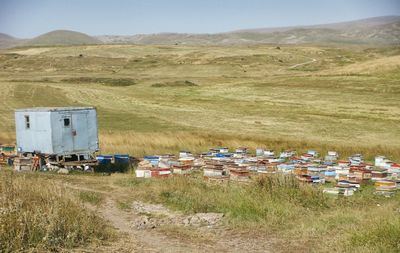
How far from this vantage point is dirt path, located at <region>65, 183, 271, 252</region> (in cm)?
1129

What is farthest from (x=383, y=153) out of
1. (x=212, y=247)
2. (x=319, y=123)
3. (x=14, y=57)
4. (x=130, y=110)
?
A: (x=14, y=57)

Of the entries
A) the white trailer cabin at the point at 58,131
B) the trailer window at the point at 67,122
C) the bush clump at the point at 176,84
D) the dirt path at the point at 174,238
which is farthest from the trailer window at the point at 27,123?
the bush clump at the point at 176,84

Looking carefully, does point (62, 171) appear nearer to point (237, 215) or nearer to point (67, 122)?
point (67, 122)

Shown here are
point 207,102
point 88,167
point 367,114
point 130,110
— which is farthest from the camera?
point 207,102

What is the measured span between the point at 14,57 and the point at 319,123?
380 feet

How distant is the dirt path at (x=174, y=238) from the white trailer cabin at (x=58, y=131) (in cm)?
989

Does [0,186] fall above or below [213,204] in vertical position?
above

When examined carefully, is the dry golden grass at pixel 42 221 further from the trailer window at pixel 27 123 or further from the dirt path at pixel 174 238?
the trailer window at pixel 27 123

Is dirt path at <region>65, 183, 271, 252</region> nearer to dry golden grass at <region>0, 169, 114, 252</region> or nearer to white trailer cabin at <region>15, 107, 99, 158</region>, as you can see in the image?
dry golden grass at <region>0, 169, 114, 252</region>

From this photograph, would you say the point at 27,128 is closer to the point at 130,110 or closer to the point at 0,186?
the point at 0,186

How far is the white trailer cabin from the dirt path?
989cm

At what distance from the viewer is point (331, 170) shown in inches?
868

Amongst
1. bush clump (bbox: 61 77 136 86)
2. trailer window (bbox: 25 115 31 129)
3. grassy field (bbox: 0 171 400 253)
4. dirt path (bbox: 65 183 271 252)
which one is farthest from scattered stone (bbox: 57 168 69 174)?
bush clump (bbox: 61 77 136 86)

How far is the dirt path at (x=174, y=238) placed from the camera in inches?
444
